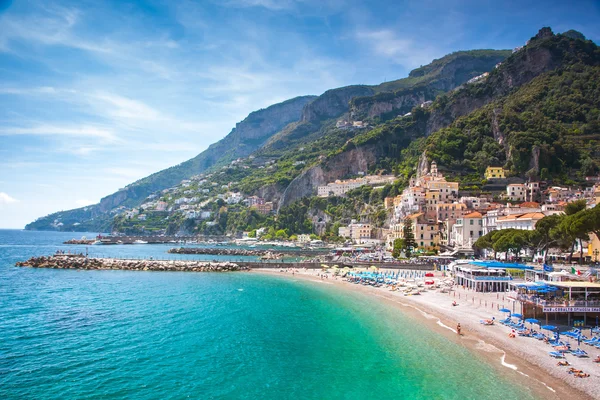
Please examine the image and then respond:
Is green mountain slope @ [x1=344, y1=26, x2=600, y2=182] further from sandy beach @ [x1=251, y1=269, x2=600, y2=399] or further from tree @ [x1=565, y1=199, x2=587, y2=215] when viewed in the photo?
sandy beach @ [x1=251, y1=269, x2=600, y2=399]

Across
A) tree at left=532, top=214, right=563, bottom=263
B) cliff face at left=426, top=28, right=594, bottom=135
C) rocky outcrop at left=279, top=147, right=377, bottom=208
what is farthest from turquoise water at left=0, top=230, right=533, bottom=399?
Result: rocky outcrop at left=279, top=147, right=377, bottom=208

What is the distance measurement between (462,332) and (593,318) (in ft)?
29.6

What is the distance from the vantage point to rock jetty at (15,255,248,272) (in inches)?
2640

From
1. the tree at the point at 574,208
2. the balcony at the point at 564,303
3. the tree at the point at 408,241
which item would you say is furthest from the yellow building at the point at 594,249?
the tree at the point at 408,241

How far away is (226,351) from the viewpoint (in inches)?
992

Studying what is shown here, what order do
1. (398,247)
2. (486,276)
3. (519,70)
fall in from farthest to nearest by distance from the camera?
(519,70), (398,247), (486,276)

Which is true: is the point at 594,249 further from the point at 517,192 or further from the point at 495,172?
the point at 495,172

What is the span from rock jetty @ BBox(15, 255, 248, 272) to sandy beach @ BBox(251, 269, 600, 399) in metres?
32.0

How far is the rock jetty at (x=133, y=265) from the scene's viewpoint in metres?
67.1

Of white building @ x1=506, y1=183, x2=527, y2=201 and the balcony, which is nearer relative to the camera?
the balcony

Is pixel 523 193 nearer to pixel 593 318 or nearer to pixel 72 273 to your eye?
pixel 593 318

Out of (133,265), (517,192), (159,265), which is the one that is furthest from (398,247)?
(133,265)

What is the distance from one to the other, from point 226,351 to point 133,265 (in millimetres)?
50236

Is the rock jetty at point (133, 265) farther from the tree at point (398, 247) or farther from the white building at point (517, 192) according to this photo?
the white building at point (517, 192)
